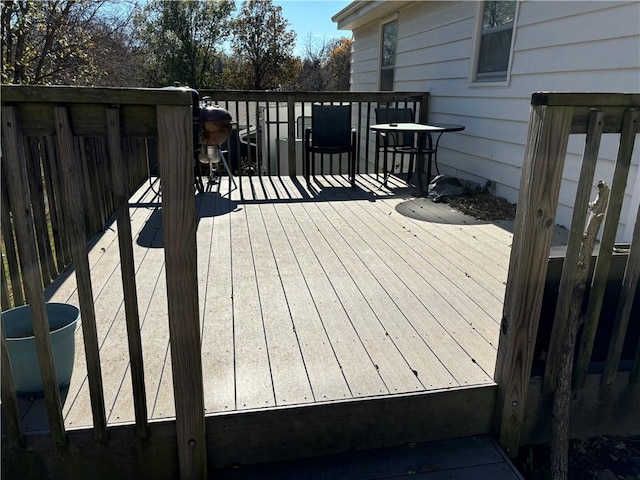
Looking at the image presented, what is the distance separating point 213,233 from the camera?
3613 millimetres

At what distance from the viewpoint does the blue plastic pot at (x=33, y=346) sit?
156 cm

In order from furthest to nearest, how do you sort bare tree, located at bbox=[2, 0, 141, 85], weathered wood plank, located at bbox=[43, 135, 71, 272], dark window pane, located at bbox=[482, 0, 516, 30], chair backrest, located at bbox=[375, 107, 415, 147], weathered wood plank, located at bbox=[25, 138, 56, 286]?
1. chair backrest, located at bbox=[375, 107, 415, 147]
2. bare tree, located at bbox=[2, 0, 141, 85]
3. dark window pane, located at bbox=[482, 0, 516, 30]
4. weathered wood plank, located at bbox=[43, 135, 71, 272]
5. weathered wood plank, located at bbox=[25, 138, 56, 286]

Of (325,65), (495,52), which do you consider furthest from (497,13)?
(325,65)

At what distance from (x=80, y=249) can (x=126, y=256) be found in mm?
124

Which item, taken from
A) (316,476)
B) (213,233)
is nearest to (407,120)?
(213,233)

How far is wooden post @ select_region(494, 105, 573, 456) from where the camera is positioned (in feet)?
4.88

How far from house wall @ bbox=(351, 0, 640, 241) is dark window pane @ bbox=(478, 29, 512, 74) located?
0.16 metres

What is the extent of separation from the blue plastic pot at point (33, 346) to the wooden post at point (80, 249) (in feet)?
0.75

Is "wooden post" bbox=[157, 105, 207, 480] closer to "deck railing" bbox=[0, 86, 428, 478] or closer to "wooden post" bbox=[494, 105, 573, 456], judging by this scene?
"deck railing" bbox=[0, 86, 428, 478]

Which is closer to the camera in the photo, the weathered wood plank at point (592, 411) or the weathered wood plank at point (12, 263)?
the weathered wood plank at point (592, 411)

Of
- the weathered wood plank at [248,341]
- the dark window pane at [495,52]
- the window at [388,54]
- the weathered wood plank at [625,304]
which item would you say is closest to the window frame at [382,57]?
the window at [388,54]

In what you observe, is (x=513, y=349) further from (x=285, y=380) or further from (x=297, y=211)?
(x=297, y=211)

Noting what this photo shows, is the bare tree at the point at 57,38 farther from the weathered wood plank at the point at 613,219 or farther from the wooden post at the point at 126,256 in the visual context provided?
the weathered wood plank at the point at 613,219

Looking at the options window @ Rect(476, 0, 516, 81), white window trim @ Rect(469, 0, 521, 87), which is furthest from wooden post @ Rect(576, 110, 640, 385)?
window @ Rect(476, 0, 516, 81)
